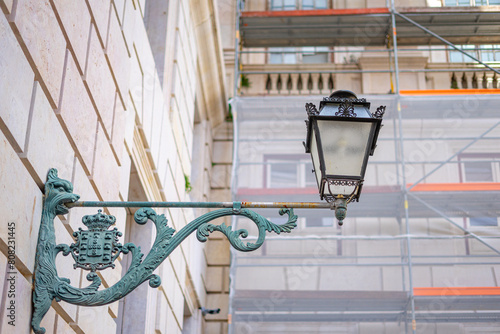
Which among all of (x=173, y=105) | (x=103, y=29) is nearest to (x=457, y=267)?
(x=173, y=105)

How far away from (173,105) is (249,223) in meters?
4.37

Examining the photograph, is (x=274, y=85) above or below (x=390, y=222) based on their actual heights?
above

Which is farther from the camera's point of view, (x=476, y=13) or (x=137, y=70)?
(x=476, y=13)

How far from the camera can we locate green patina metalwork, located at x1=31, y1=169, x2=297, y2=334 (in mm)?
4289

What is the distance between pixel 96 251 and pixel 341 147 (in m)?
1.49

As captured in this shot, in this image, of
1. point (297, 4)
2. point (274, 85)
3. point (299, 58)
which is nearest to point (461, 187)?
point (274, 85)

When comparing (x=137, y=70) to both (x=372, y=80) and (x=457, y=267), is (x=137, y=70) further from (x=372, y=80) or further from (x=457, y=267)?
(x=372, y=80)

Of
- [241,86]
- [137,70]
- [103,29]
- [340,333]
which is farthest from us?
[241,86]

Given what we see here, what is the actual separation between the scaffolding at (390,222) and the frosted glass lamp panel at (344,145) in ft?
24.4

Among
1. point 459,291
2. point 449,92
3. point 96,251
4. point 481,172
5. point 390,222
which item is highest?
point 449,92

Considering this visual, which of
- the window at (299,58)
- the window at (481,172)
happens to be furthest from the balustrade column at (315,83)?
the window at (481,172)

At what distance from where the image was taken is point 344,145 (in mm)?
4582

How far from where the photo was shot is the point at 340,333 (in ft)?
43.4

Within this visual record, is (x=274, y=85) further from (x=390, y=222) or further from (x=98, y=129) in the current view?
(x=98, y=129)
